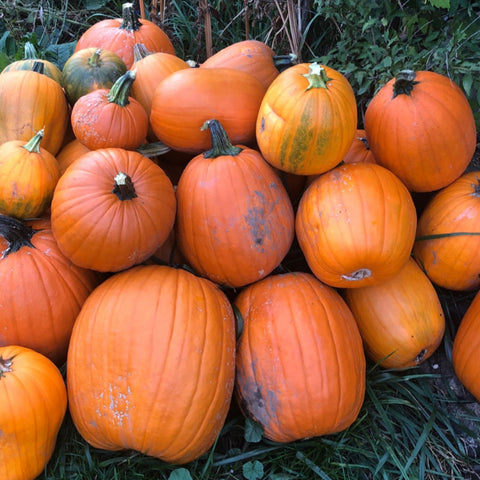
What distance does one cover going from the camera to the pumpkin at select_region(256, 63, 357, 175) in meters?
1.92

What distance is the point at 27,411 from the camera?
173 cm

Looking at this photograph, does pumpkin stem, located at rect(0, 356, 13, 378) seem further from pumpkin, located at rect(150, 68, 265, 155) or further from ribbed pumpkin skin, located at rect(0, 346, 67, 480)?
pumpkin, located at rect(150, 68, 265, 155)

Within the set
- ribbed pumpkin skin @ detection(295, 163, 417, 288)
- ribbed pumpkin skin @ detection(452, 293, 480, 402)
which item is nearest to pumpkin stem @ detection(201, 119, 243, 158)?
ribbed pumpkin skin @ detection(295, 163, 417, 288)

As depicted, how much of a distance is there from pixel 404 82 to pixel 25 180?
1.68m

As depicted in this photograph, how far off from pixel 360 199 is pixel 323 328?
1.79ft

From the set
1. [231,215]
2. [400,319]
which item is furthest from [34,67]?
[400,319]

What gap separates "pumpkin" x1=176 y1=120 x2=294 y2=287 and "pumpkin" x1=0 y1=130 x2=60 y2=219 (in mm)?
573

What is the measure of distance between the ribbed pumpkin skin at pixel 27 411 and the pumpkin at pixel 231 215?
0.77 metres

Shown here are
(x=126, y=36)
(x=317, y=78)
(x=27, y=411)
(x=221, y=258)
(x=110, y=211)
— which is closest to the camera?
(x=27, y=411)

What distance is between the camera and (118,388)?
1.77 metres

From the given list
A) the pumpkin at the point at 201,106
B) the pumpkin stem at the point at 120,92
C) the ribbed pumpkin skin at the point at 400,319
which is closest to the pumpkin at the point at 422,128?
the ribbed pumpkin skin at the point at 400,319

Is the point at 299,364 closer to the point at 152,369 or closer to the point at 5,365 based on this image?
the point at 152,369

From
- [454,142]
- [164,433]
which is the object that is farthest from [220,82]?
[164,433]

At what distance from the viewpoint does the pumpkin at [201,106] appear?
7.13 ft
